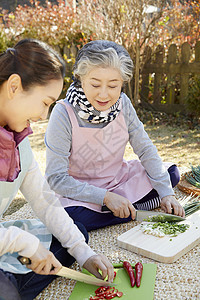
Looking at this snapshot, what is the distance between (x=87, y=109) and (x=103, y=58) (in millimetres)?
348

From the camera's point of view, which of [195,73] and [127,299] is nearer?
[127,299]

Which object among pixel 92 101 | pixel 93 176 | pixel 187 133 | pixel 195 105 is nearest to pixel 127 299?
pixel 93 176

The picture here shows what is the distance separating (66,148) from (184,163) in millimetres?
1932

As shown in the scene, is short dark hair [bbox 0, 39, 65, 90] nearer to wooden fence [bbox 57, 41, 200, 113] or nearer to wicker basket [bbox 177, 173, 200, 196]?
wicker basket [bbox 177, 173, 200, 196]

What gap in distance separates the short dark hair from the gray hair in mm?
742

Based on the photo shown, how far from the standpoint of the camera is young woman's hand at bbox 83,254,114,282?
165cm

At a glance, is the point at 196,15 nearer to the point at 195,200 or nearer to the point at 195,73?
the point at 195,73

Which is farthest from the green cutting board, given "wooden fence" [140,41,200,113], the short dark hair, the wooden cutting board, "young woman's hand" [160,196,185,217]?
"wooden fence" [140,41,200,113]

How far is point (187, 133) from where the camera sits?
5.15 m

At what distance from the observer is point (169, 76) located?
608 cm

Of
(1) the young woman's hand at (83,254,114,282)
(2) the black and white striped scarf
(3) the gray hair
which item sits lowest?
(1) the young woman's hand at (83,254,114,282)

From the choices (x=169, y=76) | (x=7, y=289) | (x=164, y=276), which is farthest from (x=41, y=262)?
(x=169, y=76)

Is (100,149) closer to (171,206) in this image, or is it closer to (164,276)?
(171,206)

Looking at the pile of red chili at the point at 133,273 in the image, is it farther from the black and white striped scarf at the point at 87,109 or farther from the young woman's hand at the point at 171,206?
the black and white striped scarf at the point at 87,109
